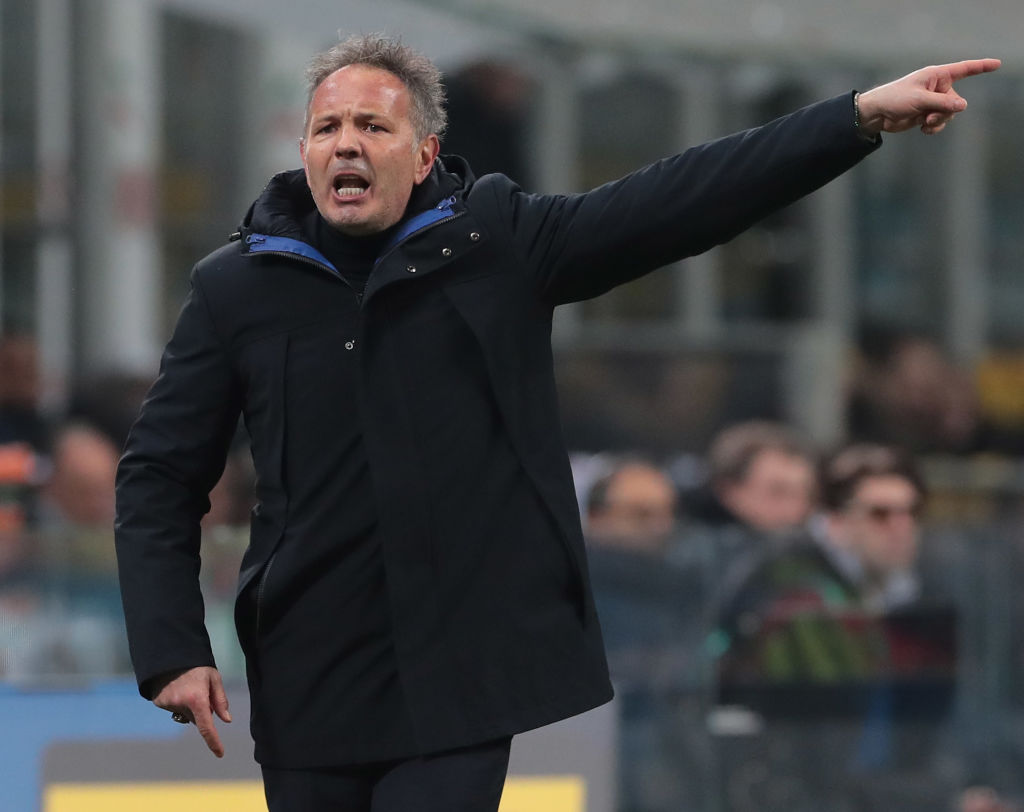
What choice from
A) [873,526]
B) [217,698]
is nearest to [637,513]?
[873,526]

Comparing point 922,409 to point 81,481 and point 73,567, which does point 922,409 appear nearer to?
point 81,481

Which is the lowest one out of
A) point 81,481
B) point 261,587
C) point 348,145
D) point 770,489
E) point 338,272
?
point 770,489

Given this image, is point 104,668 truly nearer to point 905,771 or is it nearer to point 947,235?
point 905,771

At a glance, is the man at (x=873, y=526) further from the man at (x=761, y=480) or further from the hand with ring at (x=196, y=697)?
the hand with ring at (x=196, y=697)

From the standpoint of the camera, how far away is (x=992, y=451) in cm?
1138

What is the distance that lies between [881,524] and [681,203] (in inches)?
129

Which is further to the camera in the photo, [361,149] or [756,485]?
[756,485]

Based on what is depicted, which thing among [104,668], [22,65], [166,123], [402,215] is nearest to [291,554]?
[402,215]

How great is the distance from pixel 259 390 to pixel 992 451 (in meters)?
8.34

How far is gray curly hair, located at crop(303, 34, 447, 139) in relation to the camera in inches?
141

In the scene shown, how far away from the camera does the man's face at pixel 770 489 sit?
23.3 feet

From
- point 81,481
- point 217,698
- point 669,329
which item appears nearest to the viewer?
point 217,698

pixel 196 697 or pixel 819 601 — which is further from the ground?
pixel 196 697

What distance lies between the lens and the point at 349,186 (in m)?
3.52
